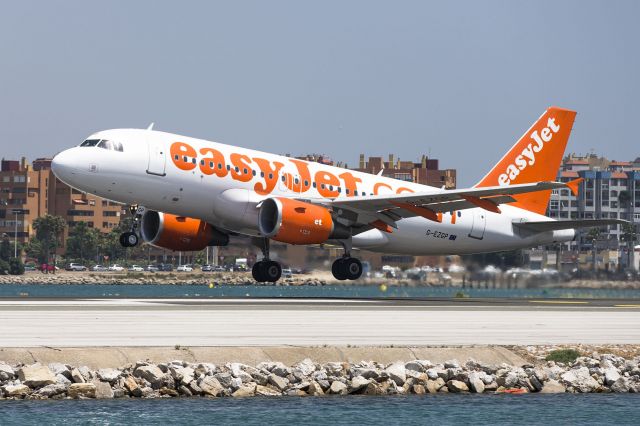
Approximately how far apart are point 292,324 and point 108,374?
26.2 ft

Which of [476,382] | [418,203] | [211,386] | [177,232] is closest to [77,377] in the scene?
[211,386]

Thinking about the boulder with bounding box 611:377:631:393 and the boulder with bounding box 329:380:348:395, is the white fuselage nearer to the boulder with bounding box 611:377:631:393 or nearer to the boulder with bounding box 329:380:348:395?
the boulder with bounding box 329:380:348:395

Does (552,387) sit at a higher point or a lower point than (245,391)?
higher

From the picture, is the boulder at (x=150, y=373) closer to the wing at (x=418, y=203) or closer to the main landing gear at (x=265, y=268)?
the wing at (x=418, y=203)

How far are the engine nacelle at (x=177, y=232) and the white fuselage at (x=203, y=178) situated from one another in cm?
207

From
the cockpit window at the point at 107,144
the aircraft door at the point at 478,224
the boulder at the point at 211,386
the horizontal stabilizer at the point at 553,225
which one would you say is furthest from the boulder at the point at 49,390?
the aircraft door at the point at 478,224

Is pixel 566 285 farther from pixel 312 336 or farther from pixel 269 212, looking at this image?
pixel 312 336

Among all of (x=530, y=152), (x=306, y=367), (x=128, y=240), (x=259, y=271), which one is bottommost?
(x=306, y=367)

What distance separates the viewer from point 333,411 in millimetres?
27188

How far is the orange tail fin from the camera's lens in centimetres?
6294

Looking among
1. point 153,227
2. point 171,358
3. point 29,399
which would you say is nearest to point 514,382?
point 171,358

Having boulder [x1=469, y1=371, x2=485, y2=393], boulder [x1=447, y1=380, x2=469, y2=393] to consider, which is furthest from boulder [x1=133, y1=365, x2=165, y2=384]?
boulder [x1=469, y1=371, x2=485, y2=393]

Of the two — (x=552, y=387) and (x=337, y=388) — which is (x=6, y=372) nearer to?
(x=337, y=388)

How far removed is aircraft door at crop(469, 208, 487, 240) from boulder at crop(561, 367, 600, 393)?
30.1m
